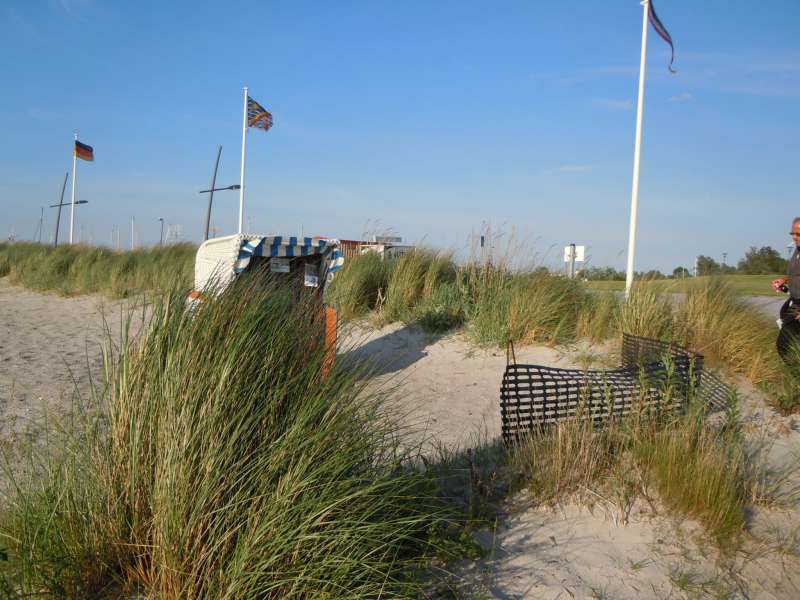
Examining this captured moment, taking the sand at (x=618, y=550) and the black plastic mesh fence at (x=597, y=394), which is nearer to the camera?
the sand at (x=618, y=550)

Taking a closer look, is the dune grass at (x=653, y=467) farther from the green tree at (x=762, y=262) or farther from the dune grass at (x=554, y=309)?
the green tree at (x=762, y=262)

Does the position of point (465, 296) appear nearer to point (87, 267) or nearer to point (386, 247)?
point (386, 247)

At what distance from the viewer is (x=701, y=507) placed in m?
3.26

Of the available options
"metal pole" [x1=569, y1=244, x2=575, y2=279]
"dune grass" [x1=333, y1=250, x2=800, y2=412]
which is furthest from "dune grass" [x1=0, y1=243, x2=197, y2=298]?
"metal pole" [x1=569, y1=244, x2=575, y2=279]

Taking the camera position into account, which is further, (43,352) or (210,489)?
(43,352)

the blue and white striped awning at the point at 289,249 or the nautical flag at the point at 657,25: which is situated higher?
the nautical flag at the point at 657,25

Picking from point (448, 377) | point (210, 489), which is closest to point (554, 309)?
point (448, 377)

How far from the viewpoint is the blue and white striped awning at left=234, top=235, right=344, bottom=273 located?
623 cm

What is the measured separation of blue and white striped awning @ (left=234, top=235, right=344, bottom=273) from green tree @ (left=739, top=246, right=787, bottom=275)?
29.8 metres

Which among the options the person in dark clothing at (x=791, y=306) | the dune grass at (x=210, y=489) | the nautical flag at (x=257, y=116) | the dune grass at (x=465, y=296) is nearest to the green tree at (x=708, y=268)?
the dune grass at (x=465, y=296)

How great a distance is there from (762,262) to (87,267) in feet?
104

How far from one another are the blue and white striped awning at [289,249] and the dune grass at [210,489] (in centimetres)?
341

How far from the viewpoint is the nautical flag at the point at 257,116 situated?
2003 cm

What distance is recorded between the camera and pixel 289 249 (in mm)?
6887
